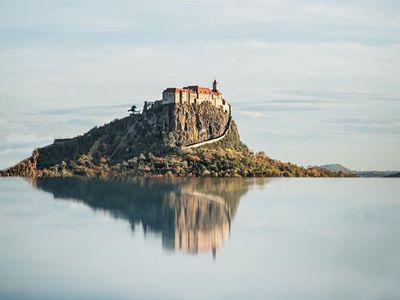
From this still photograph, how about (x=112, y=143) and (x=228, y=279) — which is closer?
(x=228, y=279)

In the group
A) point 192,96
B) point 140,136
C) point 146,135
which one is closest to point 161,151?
point 146,135

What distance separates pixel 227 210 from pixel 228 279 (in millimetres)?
28348

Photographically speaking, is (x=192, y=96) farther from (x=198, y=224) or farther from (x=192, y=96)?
(x=198, y=224)

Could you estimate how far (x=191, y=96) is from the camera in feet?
480

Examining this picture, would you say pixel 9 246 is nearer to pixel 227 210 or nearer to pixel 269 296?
pixel 269 296

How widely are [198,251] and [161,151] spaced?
103m

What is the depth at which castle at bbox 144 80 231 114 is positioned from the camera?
144750mm

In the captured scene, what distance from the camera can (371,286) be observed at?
27547 millimetres

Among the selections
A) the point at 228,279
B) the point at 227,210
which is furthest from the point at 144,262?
the point at 227,210

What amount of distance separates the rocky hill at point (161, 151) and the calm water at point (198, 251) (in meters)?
69.8

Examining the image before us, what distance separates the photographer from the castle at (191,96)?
144750mm

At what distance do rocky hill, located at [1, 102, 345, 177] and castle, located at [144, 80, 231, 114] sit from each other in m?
1.10

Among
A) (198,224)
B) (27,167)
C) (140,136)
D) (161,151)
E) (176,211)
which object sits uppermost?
(140,136)

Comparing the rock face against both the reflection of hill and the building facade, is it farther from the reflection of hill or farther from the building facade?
the reflection of hill
